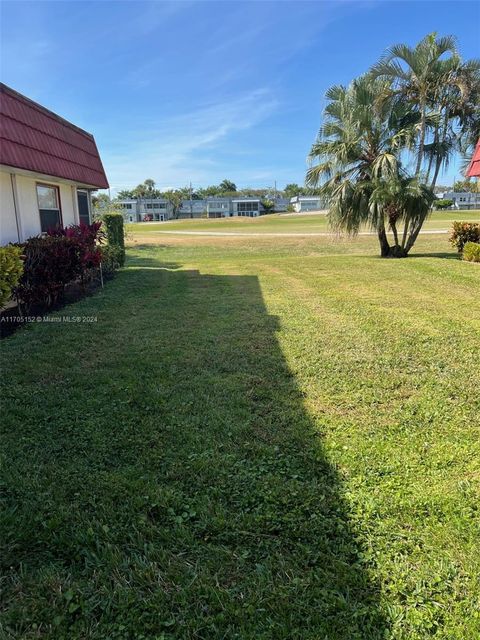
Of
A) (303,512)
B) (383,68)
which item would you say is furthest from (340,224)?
(303,512)

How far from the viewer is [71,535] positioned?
2111 mm

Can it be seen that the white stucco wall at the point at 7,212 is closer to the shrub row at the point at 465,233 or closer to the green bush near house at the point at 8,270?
the green bush near house at the point at 8,270

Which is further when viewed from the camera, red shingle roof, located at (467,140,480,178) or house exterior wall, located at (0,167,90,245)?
red shingle roof, located at (467,140,480,178)

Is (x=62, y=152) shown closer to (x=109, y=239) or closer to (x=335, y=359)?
(x=109, y=239)

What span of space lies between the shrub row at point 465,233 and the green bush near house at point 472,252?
203 cm

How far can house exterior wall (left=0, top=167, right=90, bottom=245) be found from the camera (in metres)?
6.98

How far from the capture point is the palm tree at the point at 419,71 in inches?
511

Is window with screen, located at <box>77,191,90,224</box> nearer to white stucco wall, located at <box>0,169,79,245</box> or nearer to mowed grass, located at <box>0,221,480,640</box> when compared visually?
white stucco wall, located at <box>0,169,79,245</box>

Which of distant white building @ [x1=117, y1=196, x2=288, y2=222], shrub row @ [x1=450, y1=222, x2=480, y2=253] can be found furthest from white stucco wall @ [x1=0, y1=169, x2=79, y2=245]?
distant white building @ [x1=117, y1=196, x2=288, y2=222]

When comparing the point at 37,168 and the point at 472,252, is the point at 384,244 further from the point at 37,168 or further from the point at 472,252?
the point at 37,168

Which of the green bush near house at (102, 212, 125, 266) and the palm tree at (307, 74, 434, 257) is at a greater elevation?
the palm tree at (307, 74, 434, 257)

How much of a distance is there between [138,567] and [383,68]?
15663mm

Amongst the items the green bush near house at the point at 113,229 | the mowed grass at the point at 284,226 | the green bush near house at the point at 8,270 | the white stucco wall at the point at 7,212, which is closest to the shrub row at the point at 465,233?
the green bush near house at the point at 113,229

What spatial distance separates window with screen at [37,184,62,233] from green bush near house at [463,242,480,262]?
1133 centimetres
